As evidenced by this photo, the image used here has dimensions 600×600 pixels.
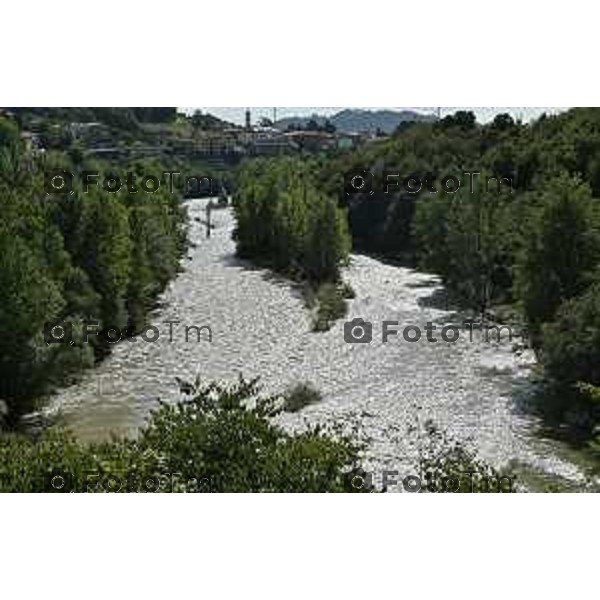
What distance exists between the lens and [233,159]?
83.5 m

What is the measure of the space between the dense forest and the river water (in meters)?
1.66

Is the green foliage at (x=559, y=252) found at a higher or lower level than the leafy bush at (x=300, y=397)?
higher

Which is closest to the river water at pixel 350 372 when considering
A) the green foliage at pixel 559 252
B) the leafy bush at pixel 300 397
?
the leafy bush at pixel 300 397

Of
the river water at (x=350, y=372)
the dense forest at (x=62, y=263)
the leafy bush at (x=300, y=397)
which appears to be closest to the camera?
the river water at (x=350, y=372)

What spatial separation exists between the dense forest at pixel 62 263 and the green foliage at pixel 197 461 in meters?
12.8

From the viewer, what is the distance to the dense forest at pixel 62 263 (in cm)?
3098

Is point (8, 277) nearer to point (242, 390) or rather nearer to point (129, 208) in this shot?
point (242, 390)

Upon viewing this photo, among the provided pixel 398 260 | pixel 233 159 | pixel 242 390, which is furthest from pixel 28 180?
pixel 233 159

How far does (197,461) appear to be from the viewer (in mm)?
17359

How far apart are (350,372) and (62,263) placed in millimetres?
10998

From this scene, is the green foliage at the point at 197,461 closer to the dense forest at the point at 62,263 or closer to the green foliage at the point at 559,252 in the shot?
the dense forest at the point at 62,263

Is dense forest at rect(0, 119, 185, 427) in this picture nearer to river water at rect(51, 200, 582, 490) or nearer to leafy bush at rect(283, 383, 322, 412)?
river water at rect(51, 200, 582, 490)

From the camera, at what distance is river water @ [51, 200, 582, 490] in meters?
29.7

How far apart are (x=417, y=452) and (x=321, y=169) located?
2327 inches
